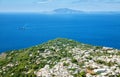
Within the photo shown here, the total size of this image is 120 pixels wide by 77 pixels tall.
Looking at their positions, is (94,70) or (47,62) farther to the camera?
(47,62)

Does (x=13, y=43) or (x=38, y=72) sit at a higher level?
(x=38, y=72)

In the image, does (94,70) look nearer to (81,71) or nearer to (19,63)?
(81,71)

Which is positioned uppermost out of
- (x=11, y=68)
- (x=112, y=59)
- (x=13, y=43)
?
(x=112, y=59)

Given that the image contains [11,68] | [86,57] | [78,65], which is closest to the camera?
[78,65]

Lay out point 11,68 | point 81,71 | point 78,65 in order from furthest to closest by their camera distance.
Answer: point 11,68, point 78,65, point 81,71

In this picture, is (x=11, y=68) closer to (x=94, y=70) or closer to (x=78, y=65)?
(x=78, y=65)

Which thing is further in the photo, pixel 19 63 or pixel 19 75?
pixel 19 63

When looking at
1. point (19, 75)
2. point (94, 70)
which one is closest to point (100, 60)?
point (94, 70)

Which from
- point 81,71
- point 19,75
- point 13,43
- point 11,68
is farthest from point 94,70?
point 13,43

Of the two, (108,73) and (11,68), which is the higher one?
(108,73)
